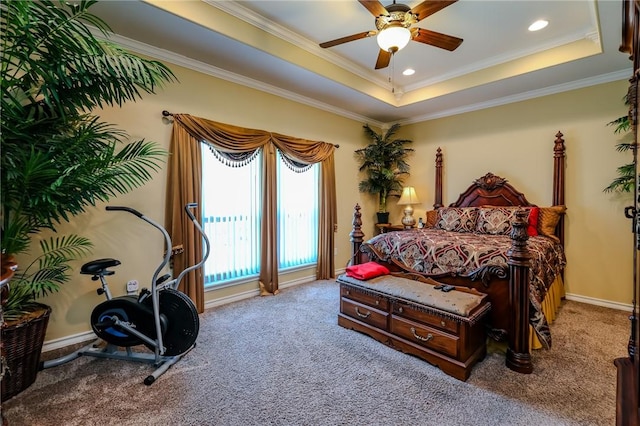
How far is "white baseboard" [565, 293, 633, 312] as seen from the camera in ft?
10.7

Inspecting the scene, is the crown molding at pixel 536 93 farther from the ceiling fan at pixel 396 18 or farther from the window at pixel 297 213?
the ceiling fan at pixel 396 18

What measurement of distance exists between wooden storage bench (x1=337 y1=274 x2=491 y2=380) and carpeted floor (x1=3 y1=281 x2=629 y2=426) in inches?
3.9

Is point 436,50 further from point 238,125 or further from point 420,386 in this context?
point 420,386

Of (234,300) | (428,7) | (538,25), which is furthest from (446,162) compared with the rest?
(234,300)

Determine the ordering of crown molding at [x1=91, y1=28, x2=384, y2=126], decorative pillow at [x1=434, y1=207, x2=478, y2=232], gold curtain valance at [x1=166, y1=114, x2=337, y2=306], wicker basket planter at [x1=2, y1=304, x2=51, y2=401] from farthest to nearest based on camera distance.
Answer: decorative pillow at [x1=434, y1=207, x2=478, y2=232] → gold curtain valance at [x1=166, y1=114, x2=337, y2=306] → crown molding at [x1=91, y1=28, x2=384, y2=126] → wicker basket planter at [x1=2, y1=304, x2=51, y2=401]

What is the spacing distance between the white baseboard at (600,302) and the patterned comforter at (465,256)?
54cm

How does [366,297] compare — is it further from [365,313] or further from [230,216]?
[230,216]

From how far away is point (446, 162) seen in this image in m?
4.71

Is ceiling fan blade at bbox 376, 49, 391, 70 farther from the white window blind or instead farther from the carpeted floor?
the carpeted floor

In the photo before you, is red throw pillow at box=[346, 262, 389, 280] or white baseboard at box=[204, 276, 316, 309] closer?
red throw pillow at box=[346, 262, 389, 280]

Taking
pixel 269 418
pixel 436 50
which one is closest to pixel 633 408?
pixel 269 418

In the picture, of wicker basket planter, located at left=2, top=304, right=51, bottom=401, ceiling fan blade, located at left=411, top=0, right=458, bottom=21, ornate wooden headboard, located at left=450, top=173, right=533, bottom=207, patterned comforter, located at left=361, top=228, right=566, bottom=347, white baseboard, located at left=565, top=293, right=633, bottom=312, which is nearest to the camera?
wicker basket planter, located at left=2, top=304, right=51, bottom=401

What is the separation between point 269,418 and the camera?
166 centimetres

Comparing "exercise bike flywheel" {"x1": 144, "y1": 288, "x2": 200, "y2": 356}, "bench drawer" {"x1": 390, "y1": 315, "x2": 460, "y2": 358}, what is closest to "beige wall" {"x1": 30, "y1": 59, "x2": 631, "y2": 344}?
"exercise bike flywheel" {"x1": 144, "y1": 288, "x2": 200, "y2": 356}
